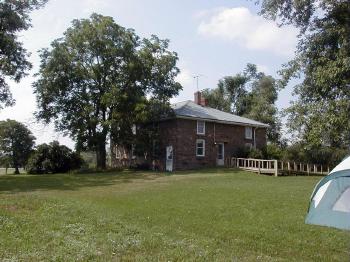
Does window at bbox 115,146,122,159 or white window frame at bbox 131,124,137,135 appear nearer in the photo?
white window frame at bbox 131,124,137,135

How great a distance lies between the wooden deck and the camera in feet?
110

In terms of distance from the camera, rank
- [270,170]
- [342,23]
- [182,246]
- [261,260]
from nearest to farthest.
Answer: [261,260] < [182,246] < [342,23] < [270,170]

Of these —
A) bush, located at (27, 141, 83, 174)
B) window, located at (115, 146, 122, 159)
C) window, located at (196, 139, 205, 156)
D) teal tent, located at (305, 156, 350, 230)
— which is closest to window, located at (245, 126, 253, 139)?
window, located at (196, 139, 205, 156)

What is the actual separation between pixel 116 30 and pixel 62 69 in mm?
5744

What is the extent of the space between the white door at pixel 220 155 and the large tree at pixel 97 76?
637cm

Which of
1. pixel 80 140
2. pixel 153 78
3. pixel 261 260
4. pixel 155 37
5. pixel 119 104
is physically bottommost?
pixel 261 260

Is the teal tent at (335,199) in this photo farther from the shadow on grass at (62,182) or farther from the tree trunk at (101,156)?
the tree trunk at (101,156)

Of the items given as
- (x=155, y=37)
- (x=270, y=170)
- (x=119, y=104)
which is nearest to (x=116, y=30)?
(x=155, y=37)

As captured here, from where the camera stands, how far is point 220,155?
40.8 meters

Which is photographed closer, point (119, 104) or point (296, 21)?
point (296, 21)

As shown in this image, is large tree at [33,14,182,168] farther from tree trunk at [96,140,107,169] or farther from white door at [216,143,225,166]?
white door at [216,143,225,166]

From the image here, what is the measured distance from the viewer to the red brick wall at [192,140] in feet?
125

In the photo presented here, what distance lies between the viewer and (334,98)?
16734 mm

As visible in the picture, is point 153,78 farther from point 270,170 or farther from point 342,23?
point 342,23
